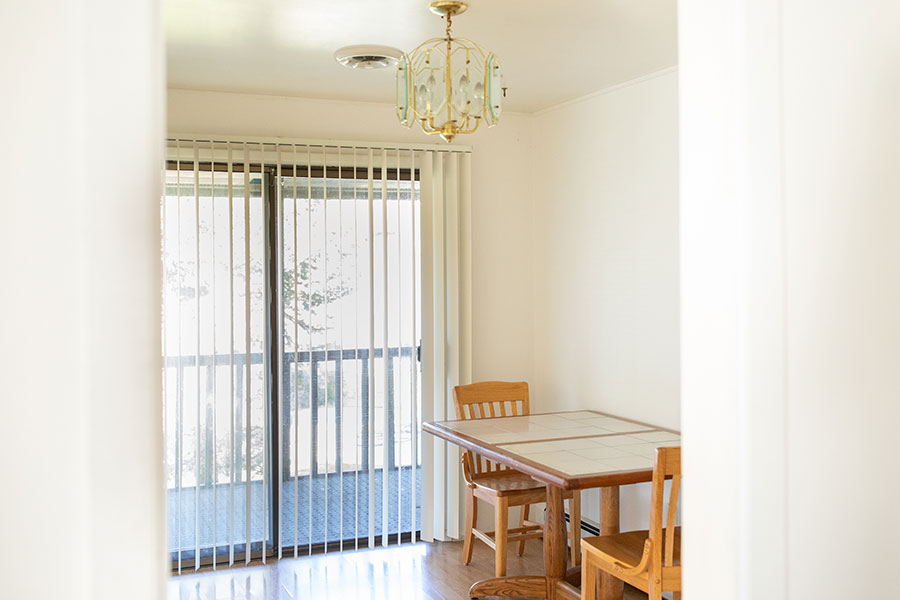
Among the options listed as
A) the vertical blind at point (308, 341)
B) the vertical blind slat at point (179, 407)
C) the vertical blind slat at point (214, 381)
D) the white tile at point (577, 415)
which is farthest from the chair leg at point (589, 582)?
the vertical blind slat at point (179, 407)

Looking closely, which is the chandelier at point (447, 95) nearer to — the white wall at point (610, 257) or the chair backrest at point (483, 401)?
the white wall at point (610, 257)

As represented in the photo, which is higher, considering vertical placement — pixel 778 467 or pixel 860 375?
pixel 860 375

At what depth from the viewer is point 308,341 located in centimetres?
424

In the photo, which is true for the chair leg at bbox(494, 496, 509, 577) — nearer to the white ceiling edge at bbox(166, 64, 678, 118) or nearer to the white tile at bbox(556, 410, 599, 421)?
the white tile at bbox(556, 410, 599, 421)

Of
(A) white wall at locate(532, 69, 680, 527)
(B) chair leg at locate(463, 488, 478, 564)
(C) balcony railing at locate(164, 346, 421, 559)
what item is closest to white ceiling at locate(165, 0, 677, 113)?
(A) white wall at locate(532, 69, 680, 527)

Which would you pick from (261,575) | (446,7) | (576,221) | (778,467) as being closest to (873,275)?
(778,467)

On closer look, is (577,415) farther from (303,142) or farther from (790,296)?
(790,296)

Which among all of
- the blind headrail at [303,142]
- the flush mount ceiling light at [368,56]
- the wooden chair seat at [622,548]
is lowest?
the wooden chair seat at [622,548]

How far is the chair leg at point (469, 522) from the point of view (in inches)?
158

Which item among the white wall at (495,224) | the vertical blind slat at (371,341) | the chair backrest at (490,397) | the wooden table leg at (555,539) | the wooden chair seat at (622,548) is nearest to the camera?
the wooden chair seat at (622,548)

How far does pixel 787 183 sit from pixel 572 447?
220cm

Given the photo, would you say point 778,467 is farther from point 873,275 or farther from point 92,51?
point 92,51

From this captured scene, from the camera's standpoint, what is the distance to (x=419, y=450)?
4.46 m

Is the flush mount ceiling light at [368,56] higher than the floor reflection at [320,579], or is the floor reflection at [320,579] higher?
the flush mount ceiling light at [368,56]
